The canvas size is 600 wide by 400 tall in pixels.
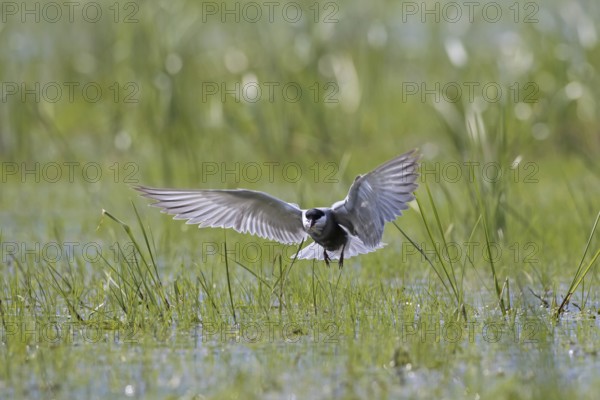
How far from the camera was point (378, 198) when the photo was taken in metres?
6.16

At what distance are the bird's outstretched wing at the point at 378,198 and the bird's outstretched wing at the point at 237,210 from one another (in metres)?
0.38

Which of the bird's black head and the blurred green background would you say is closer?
the blurred green background

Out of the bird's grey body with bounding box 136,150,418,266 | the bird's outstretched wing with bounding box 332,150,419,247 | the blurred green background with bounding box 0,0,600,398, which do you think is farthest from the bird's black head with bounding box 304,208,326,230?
A: the blurred green background with bounding box 0,0,600,398

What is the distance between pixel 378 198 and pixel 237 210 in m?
0.99

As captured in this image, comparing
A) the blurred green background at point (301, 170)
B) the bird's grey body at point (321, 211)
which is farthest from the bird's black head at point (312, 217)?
the blurred green background at point (301, 170)

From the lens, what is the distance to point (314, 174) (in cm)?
1098

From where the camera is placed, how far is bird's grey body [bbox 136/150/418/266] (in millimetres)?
6035

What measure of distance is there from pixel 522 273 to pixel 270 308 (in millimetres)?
1714

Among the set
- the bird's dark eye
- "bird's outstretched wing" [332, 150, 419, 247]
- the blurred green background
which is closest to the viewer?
the blurred green background

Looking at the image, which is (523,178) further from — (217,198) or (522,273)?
(217,198)

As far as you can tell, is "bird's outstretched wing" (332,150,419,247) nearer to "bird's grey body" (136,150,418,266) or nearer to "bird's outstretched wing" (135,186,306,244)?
"bird's grey body" (136,150,418,266)

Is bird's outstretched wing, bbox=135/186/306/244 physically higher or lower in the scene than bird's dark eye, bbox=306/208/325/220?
higher

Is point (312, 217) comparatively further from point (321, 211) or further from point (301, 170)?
point (301, 170)

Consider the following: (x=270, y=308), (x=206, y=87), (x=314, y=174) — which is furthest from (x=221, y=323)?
(x=206, y=87)
